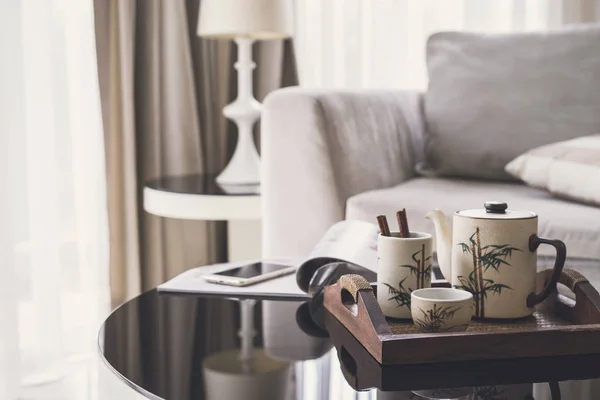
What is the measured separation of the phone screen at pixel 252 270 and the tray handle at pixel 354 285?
0.90ft

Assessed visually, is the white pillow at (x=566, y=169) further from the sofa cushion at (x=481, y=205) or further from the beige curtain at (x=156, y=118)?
the beige curtain at (x=156, y=118)

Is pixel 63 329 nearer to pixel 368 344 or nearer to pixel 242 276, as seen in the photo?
pixel 242 276

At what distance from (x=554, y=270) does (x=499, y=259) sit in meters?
0.08

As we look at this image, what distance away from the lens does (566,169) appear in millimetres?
1714

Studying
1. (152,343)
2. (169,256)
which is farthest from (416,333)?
(169,256)

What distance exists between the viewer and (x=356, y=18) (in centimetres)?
282

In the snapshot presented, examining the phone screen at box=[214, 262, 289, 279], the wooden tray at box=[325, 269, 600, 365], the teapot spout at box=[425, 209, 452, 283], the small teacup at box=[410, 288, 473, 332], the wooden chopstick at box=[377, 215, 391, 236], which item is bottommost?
the phone screen at box=[214, 262, 289, 279]

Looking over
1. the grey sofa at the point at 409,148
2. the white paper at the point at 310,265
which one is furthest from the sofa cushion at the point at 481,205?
the white paper at the point at 310,265

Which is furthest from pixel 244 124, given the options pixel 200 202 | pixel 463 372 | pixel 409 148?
pixel 463 372

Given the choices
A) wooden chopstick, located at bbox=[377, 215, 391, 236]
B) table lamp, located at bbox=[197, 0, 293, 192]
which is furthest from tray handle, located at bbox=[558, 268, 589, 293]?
table lamp, located at bbox=[197, 0, 293, 192]

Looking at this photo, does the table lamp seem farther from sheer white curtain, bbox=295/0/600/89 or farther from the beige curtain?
sheer white curtain, bbox=295/0/600/89

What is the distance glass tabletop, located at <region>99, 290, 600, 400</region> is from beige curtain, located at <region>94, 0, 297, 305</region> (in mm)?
A: 1424

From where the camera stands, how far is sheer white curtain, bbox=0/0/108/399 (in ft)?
6.71

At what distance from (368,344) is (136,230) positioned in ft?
5.61
